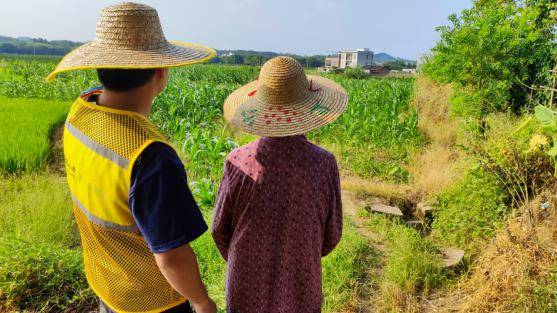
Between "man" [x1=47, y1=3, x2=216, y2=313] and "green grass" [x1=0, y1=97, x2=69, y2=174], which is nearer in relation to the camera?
"man" [x1=47, y1=3, x2=216, y2=313]

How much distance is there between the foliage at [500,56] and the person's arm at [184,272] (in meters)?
6.68

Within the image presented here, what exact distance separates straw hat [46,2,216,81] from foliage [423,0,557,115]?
6641 millimetres

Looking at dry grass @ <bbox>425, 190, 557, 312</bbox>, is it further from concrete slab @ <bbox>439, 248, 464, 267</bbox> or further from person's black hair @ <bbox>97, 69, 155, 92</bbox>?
person's black hair @ <bbox>97, 69, 155, 92</bbox>

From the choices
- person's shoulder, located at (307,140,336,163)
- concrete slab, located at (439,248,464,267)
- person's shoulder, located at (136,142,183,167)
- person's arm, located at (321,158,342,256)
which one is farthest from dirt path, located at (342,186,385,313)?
person's shoulder, located at (136,142,183,167)

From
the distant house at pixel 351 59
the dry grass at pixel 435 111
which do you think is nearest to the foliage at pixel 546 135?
the dry grass at pixel 435 111

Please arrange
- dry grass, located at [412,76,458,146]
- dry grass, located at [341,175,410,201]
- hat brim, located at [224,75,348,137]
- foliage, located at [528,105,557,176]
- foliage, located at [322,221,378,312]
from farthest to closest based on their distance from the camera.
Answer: dry grass, located at [412,76,458,146] → dry grass, located at [341,175,410,201] → foliage, located at [528,105,557,176] → foliage, located at [322,221,378,312] → hat brim, located at [224,75,348,137]

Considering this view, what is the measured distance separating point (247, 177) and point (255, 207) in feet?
0.44

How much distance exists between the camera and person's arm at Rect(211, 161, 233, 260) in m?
1.58

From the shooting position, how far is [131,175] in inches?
47.1

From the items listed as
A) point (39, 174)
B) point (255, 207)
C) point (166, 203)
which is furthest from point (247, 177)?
point (39, 174)

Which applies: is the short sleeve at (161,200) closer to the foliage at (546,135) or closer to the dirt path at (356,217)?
the dirt path at (356,217)

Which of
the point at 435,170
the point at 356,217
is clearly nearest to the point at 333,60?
the point at 435,170

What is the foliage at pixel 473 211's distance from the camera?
3.82m

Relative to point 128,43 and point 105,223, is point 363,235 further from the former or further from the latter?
point 128,43
